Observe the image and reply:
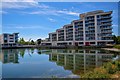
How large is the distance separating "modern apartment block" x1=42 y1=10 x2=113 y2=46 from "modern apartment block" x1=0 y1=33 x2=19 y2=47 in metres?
24.5

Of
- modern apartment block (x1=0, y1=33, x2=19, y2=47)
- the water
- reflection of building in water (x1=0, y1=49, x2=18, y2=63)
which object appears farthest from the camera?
modern apartment block (x1=0, y1=33, x2=19, y2=47)

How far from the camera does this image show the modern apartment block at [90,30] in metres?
75.7

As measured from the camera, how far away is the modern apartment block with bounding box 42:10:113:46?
75688 mm

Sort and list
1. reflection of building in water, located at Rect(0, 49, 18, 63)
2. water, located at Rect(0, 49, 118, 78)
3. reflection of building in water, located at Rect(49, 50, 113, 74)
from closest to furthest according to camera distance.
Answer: water, located at Rect(0, 49, 118, 78)
reflection of building in water, located at Rect(49, 50, 113, 74)
reflection of building in water, located at Rect(0, 49, 18, 63)

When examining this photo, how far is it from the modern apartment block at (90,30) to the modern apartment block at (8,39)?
80.5ft

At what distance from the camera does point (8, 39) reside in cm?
10238

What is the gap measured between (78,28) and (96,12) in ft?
35.0

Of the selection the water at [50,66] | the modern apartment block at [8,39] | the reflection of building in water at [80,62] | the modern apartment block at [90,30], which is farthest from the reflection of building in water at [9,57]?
the modern apartment block at [8,39]

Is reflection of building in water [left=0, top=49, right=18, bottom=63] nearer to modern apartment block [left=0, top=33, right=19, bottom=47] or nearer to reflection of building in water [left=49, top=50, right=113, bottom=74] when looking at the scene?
reflection of building in water [left=49, top=50, right=113, bottom=74]

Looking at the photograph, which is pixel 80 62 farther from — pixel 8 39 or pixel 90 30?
pixel 8 39

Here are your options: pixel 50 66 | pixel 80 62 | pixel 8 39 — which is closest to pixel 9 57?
pixel 80 62

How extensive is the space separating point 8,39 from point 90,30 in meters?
44.5

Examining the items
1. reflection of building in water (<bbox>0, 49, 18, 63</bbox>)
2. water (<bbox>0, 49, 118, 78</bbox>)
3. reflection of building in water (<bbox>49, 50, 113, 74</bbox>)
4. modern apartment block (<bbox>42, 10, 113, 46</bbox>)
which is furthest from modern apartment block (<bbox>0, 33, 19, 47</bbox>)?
reflection of building in water (<bbox>49, 50, 113, 74</bbox>)

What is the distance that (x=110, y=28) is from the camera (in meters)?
75.1
